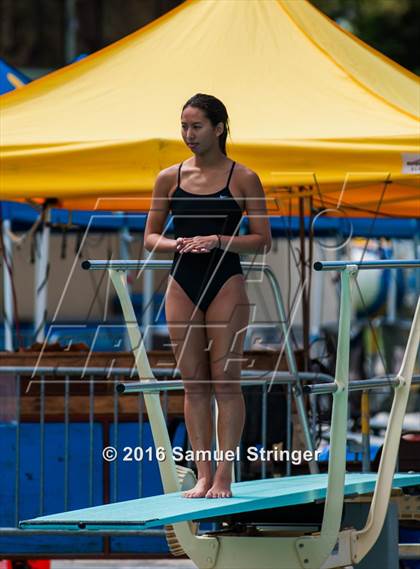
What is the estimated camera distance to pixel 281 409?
A: 28.6 feet

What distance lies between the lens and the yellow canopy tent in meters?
8.46

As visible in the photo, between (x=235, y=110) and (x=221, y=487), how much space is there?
136 inches

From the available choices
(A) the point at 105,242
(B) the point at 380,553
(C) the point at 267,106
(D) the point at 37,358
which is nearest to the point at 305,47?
(C) the point at 267,106

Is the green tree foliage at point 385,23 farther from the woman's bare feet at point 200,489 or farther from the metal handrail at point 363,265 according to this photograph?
the woman's bare feet at point 200,489

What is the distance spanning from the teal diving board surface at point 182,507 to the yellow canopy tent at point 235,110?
2426mm

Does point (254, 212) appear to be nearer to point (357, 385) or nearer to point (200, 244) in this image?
point (200, 244)

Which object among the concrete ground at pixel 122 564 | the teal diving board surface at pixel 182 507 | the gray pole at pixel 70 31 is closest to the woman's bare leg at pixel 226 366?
the teal diving board surface at pixel 182 507

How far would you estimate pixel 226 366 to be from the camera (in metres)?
6.14

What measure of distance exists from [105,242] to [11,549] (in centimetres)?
1550

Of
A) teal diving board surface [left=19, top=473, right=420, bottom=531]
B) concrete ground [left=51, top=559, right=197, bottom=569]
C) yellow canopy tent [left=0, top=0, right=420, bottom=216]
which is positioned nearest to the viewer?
teal diving board surface [left=19, top=473, right=420, bottom=531]

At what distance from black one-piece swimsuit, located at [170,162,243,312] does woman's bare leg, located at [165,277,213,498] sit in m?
0.06

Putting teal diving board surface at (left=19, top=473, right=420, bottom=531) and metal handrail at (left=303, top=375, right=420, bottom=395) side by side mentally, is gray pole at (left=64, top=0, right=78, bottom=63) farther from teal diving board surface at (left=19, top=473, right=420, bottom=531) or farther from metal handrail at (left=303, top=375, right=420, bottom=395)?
teal diving board surface at (left=19, top=473, right=420, bottom=531)

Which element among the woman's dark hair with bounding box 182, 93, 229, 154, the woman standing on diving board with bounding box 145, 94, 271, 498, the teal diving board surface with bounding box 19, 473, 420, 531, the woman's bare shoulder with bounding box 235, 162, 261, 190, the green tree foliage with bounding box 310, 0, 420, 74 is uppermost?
the green tree foliage with bounding box 310, 0, 420, 74

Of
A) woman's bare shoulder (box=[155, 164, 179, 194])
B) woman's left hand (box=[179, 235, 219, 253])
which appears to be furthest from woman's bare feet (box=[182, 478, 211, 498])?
woman's bare shoulder (box=[155, 164, 179, 194])
